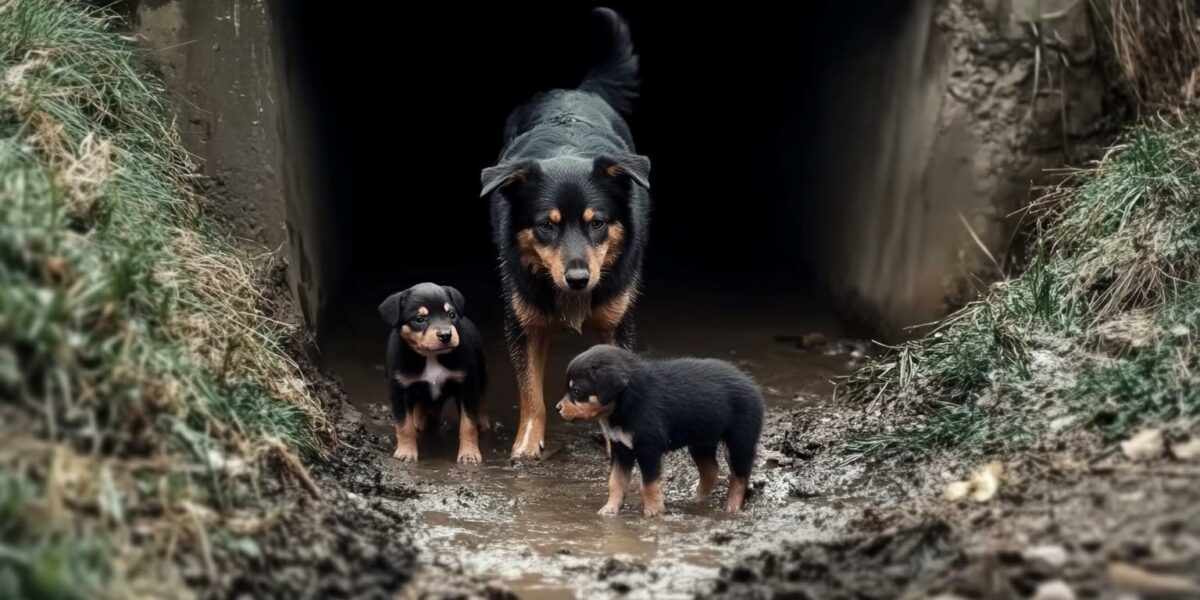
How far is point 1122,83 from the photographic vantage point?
7.82 m

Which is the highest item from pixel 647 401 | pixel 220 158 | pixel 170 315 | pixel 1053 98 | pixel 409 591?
pixel 1053 98

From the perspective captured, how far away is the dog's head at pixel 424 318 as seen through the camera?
265 inches

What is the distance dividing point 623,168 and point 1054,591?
3827mm

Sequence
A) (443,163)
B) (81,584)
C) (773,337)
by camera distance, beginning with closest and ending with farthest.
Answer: (81,584), (773,337), (443,163)

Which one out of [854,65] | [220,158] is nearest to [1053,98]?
[854,65]

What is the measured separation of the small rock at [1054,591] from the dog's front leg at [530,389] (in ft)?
12.4

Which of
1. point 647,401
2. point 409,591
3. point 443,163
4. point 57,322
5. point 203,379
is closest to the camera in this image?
point 57,322

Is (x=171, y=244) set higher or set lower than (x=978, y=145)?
lower

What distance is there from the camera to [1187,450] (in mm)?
4625

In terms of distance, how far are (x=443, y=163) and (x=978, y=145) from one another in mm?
7103

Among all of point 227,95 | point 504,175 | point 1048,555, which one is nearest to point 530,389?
point 504,175

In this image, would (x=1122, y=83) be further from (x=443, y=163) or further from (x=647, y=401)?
(x=443, y=163)

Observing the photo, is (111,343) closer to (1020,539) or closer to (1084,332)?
(1020,539)

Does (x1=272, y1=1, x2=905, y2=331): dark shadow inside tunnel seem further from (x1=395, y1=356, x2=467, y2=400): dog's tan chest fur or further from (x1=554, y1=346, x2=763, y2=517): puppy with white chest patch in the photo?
(x1=554, y1=346, x2=763, y2=517): puppy with white chest patch
